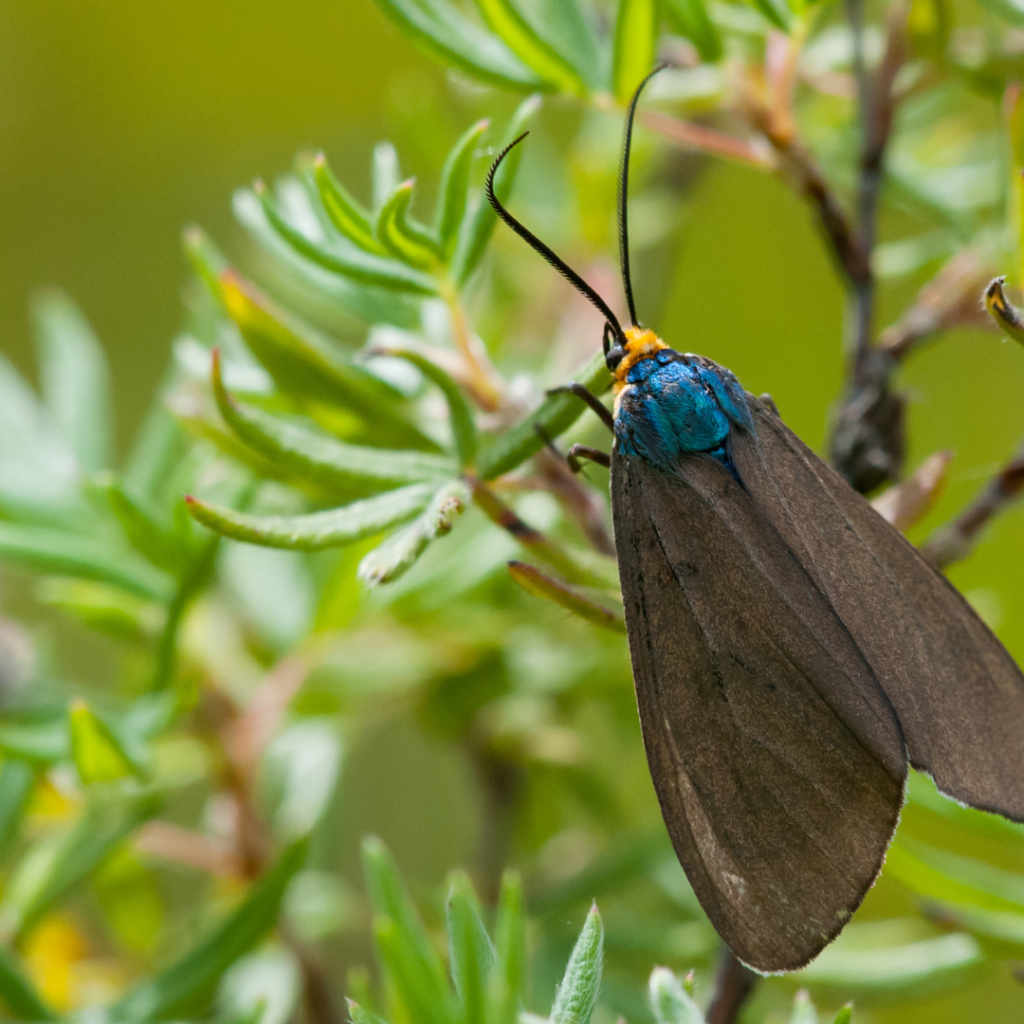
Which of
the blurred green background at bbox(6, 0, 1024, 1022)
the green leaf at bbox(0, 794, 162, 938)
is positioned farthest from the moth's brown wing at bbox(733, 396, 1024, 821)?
the blurred green background at bbox(6, 0, 1024, 1022)

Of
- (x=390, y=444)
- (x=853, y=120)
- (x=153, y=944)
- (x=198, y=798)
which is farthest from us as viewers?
(x=198, y=798)

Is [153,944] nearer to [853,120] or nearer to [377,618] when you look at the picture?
[377,618]

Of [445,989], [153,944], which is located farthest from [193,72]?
[445,989]

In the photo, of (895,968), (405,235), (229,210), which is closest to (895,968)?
(895,968)

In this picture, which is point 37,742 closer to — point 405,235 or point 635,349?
point 405,235

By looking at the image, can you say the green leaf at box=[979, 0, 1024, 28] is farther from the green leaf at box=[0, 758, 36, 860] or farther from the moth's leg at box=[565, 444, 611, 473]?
the green leaf at box=[0, 758, 36, 860]

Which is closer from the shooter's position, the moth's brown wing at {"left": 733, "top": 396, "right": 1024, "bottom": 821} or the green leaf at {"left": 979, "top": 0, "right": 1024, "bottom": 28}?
the green leaf at {"left": 979, "top": 0, "right": 1024, "bottom": 28}
